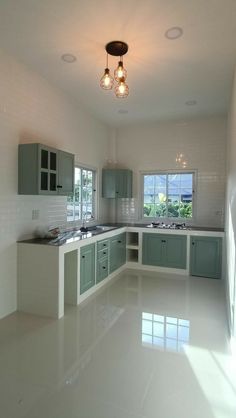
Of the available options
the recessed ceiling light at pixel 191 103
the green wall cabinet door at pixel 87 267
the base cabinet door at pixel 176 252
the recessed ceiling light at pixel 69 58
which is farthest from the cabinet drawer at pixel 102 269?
the recessed ceiling light at pixel 191 103

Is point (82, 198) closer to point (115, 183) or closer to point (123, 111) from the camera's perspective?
point (115, 183)

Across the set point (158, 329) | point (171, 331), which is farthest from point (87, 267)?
point (171, 331)

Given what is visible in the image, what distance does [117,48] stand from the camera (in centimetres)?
→ 281

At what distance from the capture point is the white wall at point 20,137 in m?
3.06

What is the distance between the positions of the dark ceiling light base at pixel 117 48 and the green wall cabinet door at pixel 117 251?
2820 millimetres

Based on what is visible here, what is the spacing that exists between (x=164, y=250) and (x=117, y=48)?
3.47 meters

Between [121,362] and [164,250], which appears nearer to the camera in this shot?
[121,362]

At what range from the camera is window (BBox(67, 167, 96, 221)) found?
463cm

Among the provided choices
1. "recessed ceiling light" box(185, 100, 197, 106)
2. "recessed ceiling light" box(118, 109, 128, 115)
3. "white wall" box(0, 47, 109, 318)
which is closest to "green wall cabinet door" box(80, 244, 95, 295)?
"white wall" box(0, 47, 109, 318)

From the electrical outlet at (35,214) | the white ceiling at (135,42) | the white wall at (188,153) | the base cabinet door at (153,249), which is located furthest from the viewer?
the white wall at (188,153)

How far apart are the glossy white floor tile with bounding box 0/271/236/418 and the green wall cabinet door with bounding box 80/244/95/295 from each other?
0.82ft

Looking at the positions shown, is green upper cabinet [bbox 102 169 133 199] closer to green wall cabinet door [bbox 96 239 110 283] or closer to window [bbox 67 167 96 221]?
window [bbox 67 167 96 221]

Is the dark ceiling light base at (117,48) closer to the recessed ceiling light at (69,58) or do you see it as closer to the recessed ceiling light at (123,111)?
the recessed ceiling light at (69,58)

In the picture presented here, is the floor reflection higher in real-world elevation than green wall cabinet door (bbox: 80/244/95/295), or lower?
lower
